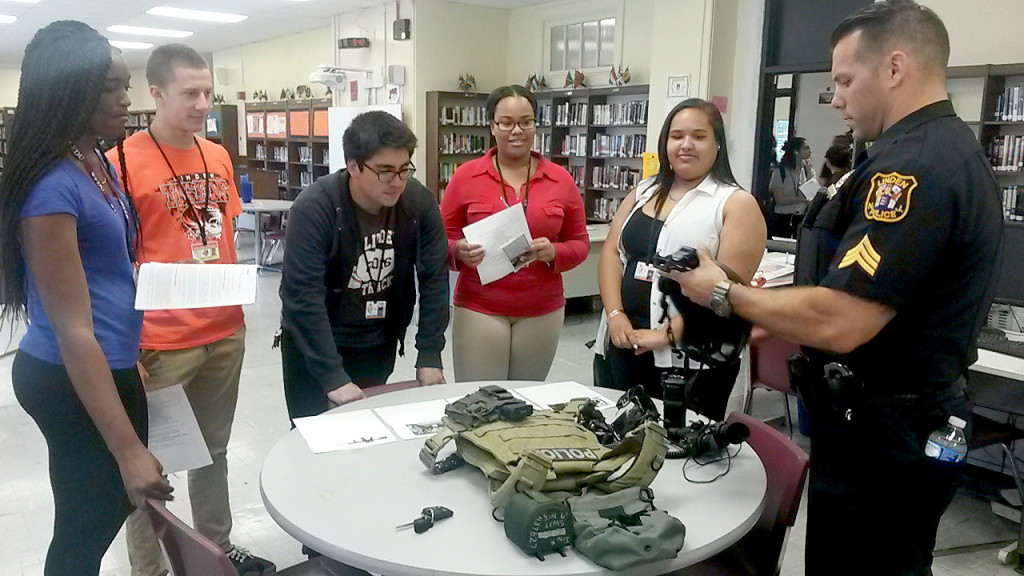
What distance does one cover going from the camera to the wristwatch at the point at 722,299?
157cm

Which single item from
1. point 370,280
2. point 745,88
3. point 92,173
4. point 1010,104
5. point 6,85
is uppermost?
point 6,85

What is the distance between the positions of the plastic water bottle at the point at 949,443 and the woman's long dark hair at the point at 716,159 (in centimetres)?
103

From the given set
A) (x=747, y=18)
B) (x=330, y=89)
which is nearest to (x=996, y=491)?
(x=747, y=18)

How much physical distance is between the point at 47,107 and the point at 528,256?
4.75ft

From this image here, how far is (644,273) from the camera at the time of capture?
224cm

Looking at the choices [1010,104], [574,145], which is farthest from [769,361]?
[574,145]

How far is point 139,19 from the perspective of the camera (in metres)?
9.66

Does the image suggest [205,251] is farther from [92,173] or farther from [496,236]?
[496,236]

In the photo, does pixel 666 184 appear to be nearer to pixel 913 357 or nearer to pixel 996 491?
pixel 913 357

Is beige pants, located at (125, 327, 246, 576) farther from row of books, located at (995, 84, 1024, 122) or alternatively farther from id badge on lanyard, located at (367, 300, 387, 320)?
row of books, located at (995, 84, 1024, 122)

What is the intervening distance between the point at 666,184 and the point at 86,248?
1.67 m

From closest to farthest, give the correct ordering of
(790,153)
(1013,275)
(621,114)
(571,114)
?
(1013,275) → (790,153) → (621,114) → (571,114)

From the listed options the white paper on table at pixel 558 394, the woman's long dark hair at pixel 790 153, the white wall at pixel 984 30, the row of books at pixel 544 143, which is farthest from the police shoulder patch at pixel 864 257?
the row of books at pixel 544 143

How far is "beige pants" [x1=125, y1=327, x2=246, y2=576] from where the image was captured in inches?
81.1
